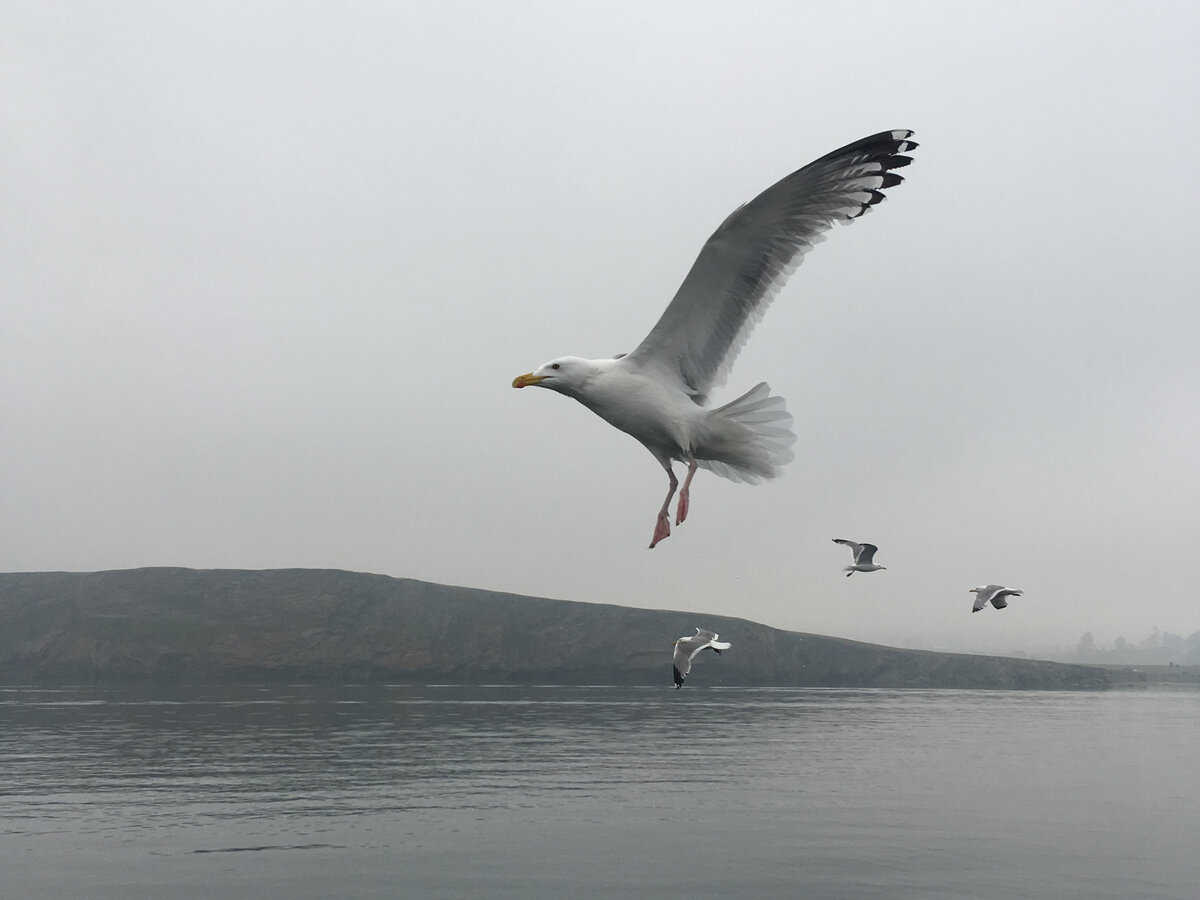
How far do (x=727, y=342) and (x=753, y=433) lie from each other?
109 centimetres

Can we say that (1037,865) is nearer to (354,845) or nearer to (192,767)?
(354,845)

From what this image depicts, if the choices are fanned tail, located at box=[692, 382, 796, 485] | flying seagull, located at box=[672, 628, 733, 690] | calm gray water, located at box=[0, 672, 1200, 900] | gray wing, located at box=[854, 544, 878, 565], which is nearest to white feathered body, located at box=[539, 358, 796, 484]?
fanned tail, located at box=[692, 382, 796, 485]

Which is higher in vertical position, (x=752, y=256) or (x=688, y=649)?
(x=752, y=256)

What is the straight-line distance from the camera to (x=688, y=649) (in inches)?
861

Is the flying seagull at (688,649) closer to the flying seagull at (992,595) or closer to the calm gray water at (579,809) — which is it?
the flying seagull at (992,595)

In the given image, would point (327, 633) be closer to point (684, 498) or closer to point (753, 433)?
point (753, 433)

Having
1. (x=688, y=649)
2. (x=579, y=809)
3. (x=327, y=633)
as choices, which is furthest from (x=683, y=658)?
(x=327, y=633)

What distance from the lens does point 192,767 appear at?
197 feet

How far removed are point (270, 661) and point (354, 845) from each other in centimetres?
13642

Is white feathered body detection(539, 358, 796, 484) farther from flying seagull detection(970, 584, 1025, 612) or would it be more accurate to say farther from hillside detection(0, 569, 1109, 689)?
hillside detection(0, 569, 1109, 689)

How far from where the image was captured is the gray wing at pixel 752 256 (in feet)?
34.0

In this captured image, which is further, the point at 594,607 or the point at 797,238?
the point at 594,607

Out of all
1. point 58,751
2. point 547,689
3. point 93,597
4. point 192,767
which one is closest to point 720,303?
point 192,767

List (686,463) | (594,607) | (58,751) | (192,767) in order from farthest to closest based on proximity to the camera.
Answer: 1. (594,607)
2. (58,751)
3. (192,767)
4. (686,463)
